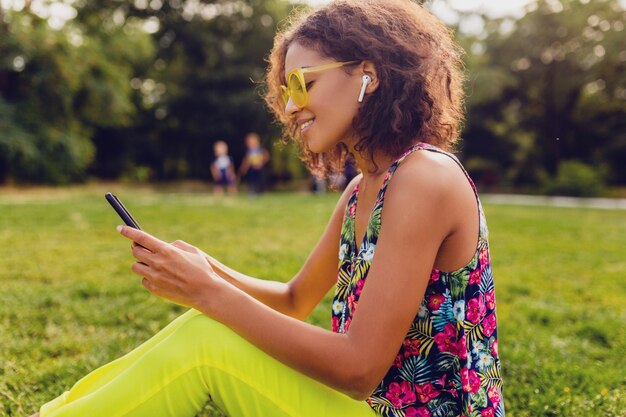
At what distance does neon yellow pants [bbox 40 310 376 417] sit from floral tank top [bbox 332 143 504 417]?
0.18 meters

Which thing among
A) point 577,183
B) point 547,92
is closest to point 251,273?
point 577,183

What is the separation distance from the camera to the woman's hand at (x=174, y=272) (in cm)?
144

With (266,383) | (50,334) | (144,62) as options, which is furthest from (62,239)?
(144,62)

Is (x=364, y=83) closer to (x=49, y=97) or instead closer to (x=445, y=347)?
(x=445, y=347)

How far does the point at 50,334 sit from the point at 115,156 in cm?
A: 2658

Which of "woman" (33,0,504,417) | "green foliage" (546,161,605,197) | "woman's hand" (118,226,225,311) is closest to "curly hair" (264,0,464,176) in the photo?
"woman" (33,0,504,417)

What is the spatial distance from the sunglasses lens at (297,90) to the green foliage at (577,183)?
82.8 feet

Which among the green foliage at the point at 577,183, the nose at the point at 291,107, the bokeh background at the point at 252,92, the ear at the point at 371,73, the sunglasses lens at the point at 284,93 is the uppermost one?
the ear at the point at 371,73

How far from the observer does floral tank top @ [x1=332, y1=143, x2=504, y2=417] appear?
1.47 meters

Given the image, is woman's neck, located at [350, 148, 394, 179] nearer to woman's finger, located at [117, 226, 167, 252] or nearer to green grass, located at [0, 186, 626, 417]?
woman's finger, located at [117, 226, 167, 252]

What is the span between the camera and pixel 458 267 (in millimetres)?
1467

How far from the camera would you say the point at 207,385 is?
54.9 inches

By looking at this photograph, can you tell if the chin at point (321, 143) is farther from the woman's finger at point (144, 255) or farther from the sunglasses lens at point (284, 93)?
the woman's finger at point (144, 255)

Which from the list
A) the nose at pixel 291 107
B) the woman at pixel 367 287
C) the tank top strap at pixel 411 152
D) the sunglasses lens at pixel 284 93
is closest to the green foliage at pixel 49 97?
the sunglasses lens at pixel 284 93
